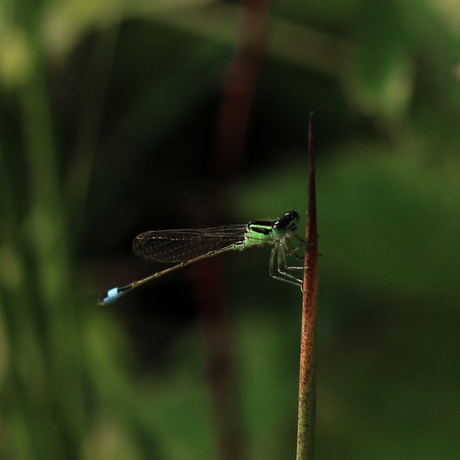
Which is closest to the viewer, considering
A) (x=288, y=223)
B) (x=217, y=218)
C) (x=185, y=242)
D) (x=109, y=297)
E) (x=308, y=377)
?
(x=308, y=377)

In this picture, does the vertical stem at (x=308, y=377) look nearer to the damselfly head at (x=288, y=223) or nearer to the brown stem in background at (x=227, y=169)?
the damselfly head at (x=288, y=223)

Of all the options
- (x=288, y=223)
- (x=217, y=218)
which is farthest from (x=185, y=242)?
(x=288, y=223)

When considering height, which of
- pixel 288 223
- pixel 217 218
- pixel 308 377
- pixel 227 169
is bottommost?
pixel 308 377

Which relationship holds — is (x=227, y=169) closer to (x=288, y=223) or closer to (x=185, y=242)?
(x=185, y=242)

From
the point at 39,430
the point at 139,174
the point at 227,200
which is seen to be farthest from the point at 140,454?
the point at 139,174

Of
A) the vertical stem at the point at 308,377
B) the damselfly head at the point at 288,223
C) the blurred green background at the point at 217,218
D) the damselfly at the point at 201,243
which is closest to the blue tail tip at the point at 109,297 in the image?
the damselfly at the point at 201,243

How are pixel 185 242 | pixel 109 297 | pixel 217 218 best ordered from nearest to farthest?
1. pixel 109 297
2. pixel 185 242
3. pixel 217 218

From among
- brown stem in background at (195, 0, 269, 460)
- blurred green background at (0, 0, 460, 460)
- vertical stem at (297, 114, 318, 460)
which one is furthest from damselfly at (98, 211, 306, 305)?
vertical stem at (297, 114, 318, 460)
